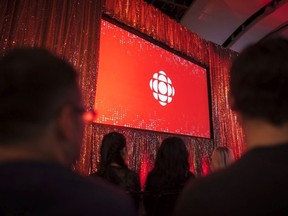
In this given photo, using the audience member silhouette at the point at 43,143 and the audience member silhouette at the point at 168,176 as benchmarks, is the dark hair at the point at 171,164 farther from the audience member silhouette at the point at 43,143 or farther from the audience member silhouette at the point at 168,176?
the audience member silhouette at the point at 43,143

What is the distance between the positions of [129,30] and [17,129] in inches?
153

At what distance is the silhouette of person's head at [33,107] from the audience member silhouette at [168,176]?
1593mm

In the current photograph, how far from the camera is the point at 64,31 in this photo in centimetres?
344

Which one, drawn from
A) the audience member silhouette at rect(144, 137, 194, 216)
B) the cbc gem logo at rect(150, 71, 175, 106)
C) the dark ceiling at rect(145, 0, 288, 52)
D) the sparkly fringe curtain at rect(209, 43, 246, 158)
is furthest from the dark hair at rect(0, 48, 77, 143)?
the dark ceiling at rect(145, 0, 288, 52)

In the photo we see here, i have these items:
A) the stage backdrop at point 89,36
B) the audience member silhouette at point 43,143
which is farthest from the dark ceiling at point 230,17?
the audience member silhouette at point 43,143

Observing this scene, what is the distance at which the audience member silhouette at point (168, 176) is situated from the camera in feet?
6.99

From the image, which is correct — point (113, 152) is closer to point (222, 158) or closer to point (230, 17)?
point (222, 158)

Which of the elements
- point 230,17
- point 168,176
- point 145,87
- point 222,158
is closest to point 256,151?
point 168,176

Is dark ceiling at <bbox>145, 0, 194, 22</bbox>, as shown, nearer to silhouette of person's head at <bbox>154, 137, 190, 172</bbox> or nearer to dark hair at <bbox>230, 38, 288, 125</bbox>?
silhouette of person's head at <bbox>154, 137, 190, 172</bbox>

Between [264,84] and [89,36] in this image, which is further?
[89,36]

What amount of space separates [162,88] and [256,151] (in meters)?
3.87

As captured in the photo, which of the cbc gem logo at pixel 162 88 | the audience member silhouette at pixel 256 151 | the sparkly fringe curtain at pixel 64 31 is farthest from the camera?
the cbc gem logo at pixel 162 88

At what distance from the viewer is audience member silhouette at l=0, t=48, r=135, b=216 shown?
0.55 m

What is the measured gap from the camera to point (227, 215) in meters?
0.67
